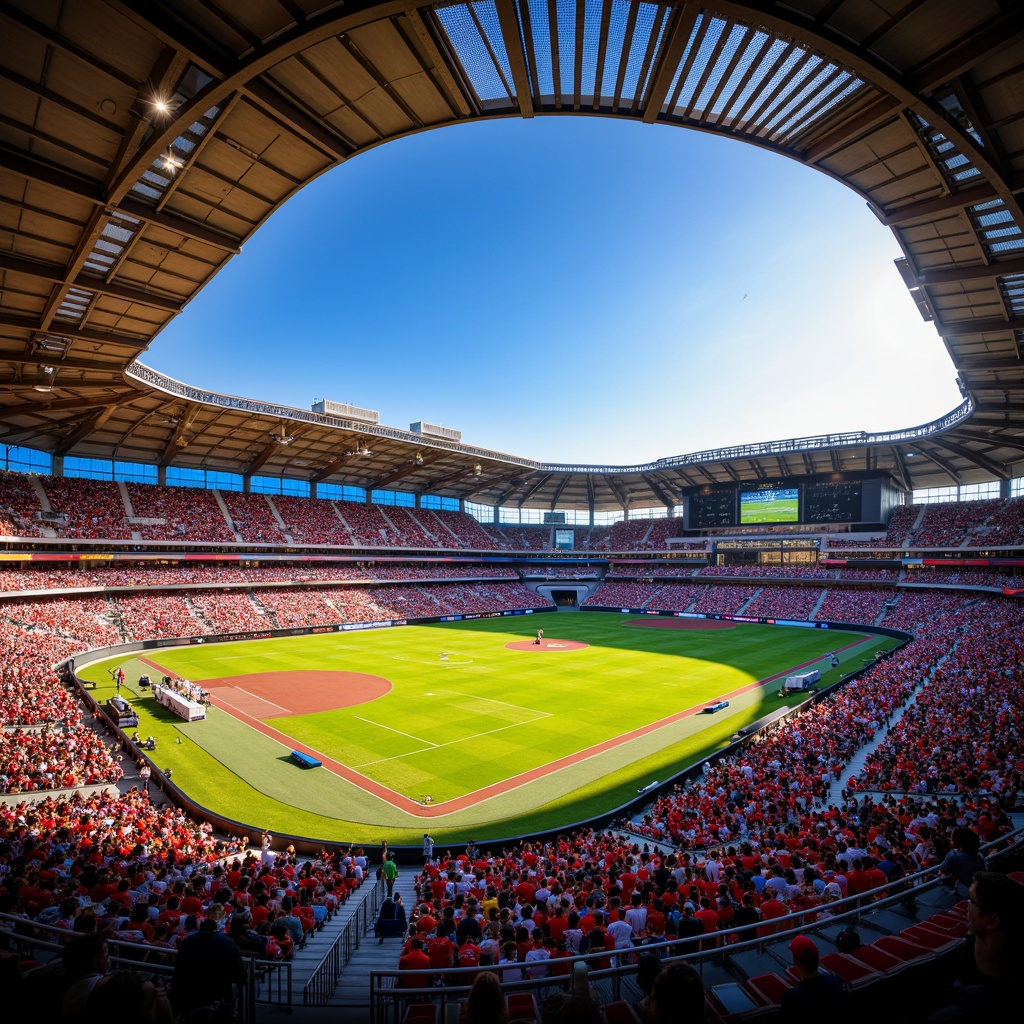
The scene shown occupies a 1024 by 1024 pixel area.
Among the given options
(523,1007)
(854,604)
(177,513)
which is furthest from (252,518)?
(523,1007)

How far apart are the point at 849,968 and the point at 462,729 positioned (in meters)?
23.7

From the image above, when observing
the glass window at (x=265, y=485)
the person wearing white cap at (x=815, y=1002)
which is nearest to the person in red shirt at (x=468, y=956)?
the person wearing white cap at (x=815, y=1002)

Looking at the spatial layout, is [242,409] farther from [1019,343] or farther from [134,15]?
[1019,343]

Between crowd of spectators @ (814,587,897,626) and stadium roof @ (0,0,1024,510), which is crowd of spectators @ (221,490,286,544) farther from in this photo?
crowd of spectators @ (814,587,897,626)

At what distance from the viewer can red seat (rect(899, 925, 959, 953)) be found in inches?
220

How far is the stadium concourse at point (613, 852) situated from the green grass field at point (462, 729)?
186cm

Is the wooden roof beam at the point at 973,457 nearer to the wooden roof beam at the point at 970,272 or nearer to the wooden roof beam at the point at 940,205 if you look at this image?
the wooden roof beam at the point at 970,272

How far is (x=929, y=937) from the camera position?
589 cm

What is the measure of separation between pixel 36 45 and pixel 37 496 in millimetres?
47765

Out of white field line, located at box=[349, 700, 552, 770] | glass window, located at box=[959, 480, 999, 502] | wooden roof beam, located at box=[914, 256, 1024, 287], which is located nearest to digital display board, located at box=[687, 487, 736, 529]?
glass window, located at box=[959, 480, 999, 502]

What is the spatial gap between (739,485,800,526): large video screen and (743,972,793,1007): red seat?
70.1m

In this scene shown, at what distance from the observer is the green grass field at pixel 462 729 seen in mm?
19609

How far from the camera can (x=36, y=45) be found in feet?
36.8

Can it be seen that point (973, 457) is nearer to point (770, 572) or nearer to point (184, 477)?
point (770, 572)
